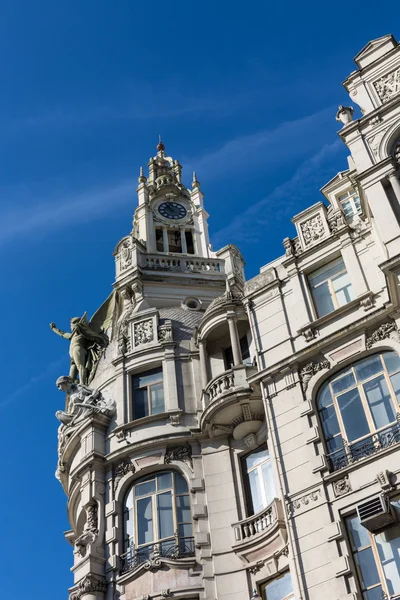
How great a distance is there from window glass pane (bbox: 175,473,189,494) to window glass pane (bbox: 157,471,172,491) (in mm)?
242

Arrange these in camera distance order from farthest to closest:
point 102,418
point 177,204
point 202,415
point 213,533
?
point 177,204 < point 102,418 < point 202,415 < point 213,533

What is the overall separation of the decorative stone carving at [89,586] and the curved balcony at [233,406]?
19.8 feet

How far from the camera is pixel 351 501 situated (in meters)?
21.1

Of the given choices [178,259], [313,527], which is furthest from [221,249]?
[313,527]

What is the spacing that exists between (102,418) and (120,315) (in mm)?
7288

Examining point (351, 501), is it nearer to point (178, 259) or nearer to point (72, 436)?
point (72, 436)

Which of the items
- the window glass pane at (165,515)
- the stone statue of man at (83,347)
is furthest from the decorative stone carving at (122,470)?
the stone statue of man at (83,347)

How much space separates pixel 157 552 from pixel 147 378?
7.42m

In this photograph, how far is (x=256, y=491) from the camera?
86.0 ft

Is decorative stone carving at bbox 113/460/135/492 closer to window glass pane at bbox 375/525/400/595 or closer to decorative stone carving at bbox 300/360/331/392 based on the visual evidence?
decorative stone carving at bbox 300/360/331/392

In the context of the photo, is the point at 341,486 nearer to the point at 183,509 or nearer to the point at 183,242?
the point at 183,509

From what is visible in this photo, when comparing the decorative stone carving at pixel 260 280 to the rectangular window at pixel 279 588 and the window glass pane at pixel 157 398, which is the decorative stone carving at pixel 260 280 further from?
the rectangular window at pixel 279 588

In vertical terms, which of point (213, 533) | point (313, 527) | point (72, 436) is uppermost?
point (72, 436)

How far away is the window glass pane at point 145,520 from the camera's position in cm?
2652
